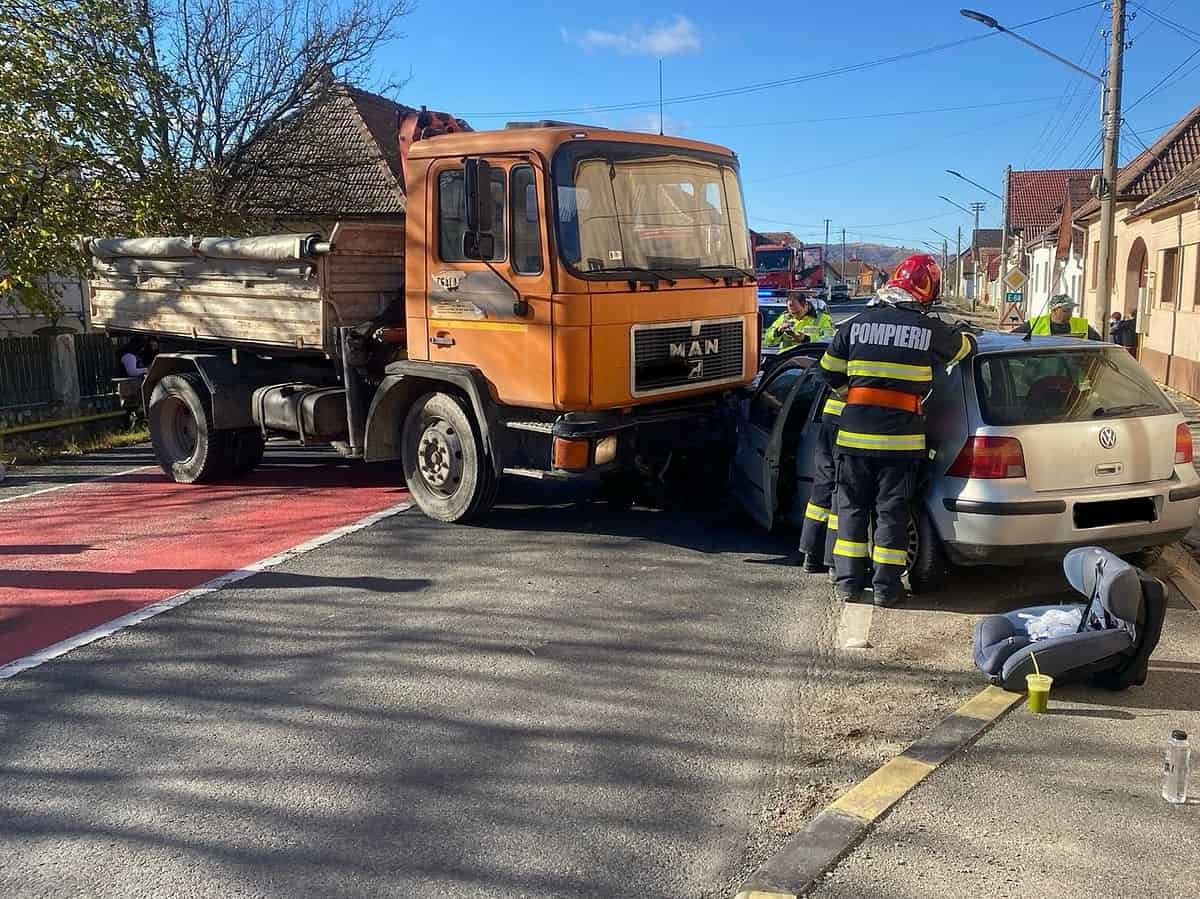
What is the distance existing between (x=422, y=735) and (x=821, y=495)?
2.95m

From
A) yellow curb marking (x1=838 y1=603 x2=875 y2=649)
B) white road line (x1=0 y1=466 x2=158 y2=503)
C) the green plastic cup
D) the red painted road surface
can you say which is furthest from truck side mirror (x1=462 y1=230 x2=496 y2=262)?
white road line (x1=0 y1=466 x2=158 y2=503)

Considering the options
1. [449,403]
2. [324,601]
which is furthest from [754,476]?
[324,601]

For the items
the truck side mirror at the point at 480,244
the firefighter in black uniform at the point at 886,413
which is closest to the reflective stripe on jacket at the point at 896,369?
the firefighter in black uniform at the point at 886,413

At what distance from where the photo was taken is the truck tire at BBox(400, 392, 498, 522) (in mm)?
7766

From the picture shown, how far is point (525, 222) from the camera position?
23.1 feet

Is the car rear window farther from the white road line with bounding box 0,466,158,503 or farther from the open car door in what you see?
the white road line with bounding box 0,466,158,503

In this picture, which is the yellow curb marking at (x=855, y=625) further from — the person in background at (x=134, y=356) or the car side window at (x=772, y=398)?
the person in background at (x=134, y=356)

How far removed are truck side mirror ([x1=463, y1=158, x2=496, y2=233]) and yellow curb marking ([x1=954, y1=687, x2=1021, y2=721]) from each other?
4306 mm

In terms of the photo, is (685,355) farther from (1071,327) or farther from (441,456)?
(1071,327)

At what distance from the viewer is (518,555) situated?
732 centimetres

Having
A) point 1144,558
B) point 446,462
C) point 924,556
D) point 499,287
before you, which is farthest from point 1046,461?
point 446,462

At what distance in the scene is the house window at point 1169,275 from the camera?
60.9 feet

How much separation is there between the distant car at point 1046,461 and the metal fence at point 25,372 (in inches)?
449

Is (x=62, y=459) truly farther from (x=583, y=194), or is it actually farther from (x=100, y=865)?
(x=100, y=865)
